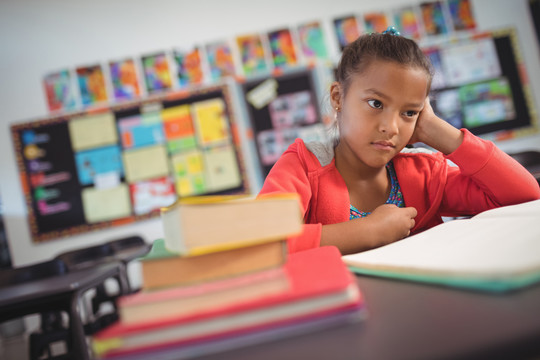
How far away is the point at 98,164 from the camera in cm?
340

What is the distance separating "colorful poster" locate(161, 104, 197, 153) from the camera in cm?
344

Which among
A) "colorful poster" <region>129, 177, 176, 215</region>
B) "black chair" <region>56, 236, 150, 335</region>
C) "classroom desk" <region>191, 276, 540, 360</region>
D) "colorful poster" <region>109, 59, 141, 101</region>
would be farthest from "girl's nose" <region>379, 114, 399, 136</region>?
"colorful poster" <region>109, 59, 141, 101</region>

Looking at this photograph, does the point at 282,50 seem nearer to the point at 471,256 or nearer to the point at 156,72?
the point at 156,72

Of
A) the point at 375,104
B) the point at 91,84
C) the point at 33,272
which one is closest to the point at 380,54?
the point at 375,104

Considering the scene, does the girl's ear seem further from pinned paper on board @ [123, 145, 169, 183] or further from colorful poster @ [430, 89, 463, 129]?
colorful poster @ [430, 89, 463, 129]

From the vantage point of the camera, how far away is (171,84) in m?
3.46

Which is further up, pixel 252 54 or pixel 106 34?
pixel 106 34

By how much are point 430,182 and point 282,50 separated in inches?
111

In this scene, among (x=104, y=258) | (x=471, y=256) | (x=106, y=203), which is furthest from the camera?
(x=106, y=203)

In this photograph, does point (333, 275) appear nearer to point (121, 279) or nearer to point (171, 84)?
point (121, 279)

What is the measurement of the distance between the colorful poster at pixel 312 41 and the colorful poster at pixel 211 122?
893 mm

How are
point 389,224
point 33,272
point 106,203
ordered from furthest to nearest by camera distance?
point 106,203 < point 33,272 < point 389,224

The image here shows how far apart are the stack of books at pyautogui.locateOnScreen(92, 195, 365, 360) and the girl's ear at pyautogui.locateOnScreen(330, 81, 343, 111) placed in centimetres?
73

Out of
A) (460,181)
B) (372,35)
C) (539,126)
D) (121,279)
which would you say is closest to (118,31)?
(121,279)
